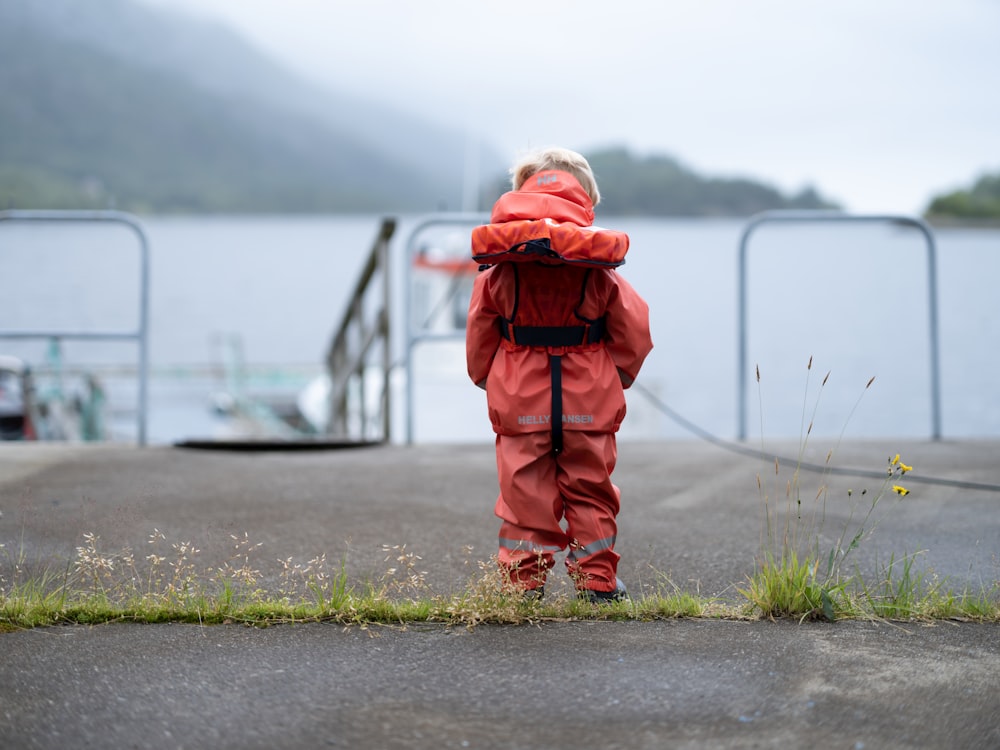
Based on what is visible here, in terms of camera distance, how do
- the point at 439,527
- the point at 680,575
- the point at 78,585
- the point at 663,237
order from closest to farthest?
the point at 78,585 < the point at 680,575 < the point at 439,527 < the point at 663,237

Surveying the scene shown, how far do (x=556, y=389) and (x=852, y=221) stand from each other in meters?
4.22

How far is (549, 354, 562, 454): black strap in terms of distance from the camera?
110 inches

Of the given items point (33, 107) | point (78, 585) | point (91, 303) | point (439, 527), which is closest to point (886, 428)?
point (91, 303)

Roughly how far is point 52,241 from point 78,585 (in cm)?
436

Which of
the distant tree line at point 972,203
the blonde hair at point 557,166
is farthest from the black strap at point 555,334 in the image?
the distant tree line at point 972,203

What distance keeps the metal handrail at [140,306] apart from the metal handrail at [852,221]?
134 inches

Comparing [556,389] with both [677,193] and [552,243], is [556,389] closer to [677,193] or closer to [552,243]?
[552,243]

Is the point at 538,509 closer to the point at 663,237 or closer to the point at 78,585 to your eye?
the point at 78,585

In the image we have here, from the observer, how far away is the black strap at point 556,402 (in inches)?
110

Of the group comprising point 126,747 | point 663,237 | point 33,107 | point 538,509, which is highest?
point 33,107

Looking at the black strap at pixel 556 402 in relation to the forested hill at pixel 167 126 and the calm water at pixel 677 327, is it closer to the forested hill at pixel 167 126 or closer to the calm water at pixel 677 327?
the calm water at pixel 677 327

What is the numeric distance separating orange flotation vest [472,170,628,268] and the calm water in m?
0.56

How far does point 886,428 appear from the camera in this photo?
19062mm

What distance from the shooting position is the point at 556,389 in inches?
110
